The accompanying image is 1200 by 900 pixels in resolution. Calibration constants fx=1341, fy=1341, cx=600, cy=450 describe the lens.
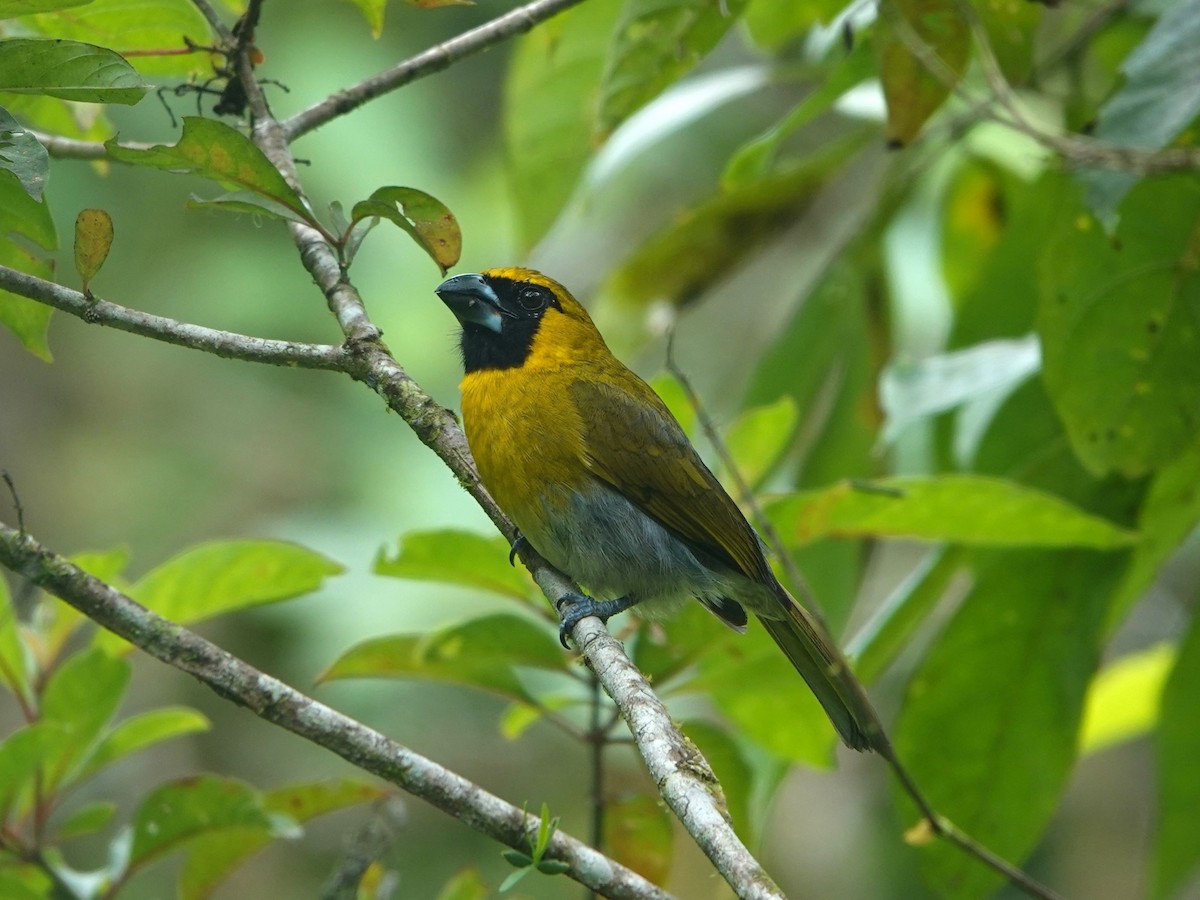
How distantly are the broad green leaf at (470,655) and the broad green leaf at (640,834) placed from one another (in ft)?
0.90

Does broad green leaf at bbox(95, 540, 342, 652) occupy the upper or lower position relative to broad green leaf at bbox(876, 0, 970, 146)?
lower

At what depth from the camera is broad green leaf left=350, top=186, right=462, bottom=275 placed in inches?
80.8

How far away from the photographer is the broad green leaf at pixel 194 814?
2.32 meters

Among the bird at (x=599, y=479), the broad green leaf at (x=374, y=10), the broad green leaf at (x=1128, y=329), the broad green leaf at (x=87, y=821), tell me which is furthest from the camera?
the bird at (x=599, y=479)

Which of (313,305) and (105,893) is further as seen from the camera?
(313,305)

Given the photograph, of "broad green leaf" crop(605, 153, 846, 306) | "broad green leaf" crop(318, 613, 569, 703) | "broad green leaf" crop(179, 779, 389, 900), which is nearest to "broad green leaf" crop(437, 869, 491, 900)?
"broad green leaf" crop(179, 779, 389, 900)

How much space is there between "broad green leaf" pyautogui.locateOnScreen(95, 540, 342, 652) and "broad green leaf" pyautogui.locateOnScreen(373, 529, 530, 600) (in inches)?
4.8

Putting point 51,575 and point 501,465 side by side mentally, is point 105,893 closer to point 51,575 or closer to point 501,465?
point 51,575

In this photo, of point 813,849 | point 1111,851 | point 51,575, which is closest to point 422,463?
point 813,849

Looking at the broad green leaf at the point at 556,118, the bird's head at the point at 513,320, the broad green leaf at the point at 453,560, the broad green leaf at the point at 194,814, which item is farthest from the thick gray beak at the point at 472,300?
the broad green leaf at the point at 194,814

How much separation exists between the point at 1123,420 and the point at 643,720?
142 cm

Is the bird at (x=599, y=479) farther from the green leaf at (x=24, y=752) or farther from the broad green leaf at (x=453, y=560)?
the green leaf at (x=24, y=752)

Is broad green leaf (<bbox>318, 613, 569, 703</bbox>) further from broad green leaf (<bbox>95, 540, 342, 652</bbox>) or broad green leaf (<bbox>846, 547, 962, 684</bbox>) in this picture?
broad green leaf (<bbox>846, 547, 962, 684</bbox>)

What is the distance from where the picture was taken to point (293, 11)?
23.1ft
